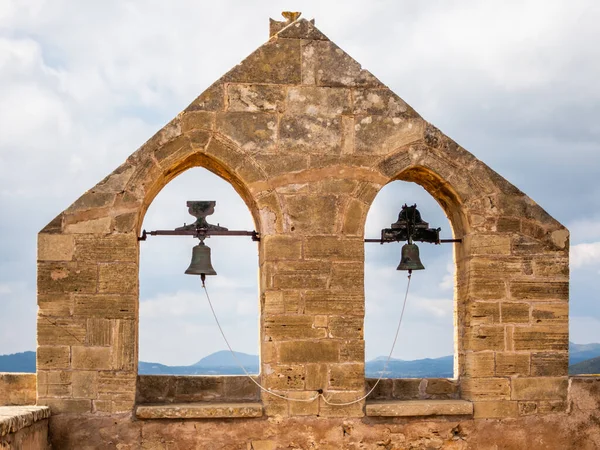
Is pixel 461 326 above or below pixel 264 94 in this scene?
below

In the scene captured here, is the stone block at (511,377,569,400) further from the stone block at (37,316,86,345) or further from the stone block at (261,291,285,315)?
the stone block at (37,316,86,345)

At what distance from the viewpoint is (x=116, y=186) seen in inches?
306

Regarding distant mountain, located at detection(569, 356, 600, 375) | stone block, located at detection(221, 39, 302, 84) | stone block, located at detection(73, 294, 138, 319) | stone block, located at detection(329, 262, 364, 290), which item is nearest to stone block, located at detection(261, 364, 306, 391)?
stone block, located at detection(329, 262, 364, 290)

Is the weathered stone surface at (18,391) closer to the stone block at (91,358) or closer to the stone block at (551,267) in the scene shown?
the stone block at (91,358)

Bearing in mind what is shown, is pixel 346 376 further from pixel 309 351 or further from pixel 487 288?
pixel 487 288

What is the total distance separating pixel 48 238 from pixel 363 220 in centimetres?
267

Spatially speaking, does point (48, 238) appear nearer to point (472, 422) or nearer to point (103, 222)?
point (103, 222)

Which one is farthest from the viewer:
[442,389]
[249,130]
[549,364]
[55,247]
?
[442,389]

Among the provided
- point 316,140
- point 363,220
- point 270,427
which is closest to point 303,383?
point 270,427

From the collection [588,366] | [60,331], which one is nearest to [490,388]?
[60,331]

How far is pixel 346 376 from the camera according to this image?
307 inches

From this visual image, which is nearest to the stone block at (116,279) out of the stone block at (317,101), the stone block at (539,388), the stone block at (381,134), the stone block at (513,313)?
the stone block at (317,101)

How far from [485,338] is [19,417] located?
392cm

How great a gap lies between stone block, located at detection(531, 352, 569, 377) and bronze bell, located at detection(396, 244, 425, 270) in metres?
1.27
